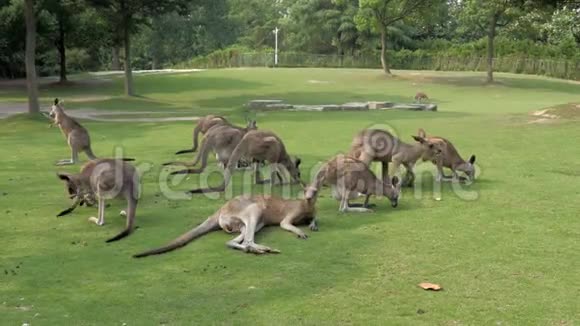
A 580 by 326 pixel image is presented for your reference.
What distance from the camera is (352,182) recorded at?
894 cm

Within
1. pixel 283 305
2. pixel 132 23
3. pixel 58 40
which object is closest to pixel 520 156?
pixel 283 305

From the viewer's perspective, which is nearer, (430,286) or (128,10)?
(430,286)

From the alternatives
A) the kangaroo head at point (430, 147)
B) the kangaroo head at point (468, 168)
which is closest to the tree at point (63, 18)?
the kangaroo head at point (430, 147)

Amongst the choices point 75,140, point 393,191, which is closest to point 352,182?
point 393,191

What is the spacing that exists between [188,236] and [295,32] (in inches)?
3200

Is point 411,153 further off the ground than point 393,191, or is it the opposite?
point 411,153

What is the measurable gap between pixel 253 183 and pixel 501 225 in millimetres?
4116

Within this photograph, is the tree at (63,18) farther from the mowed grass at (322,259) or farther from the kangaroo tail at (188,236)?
the kangaroo tail at (188,236)

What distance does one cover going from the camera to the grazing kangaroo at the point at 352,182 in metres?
8.95

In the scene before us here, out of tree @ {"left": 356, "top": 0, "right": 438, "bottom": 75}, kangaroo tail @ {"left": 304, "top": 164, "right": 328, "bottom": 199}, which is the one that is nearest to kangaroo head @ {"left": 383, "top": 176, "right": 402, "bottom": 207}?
kangaroo tail @ {"left": 304, "top": 164, "right": 328, "bottom": 199}

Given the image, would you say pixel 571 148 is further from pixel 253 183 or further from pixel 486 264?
pixel 486 264

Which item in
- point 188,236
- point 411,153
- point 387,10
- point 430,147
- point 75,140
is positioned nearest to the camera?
point 188,236

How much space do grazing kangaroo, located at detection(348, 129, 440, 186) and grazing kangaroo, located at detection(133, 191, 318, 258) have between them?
7.22ft

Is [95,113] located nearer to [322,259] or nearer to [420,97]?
[420,97]
